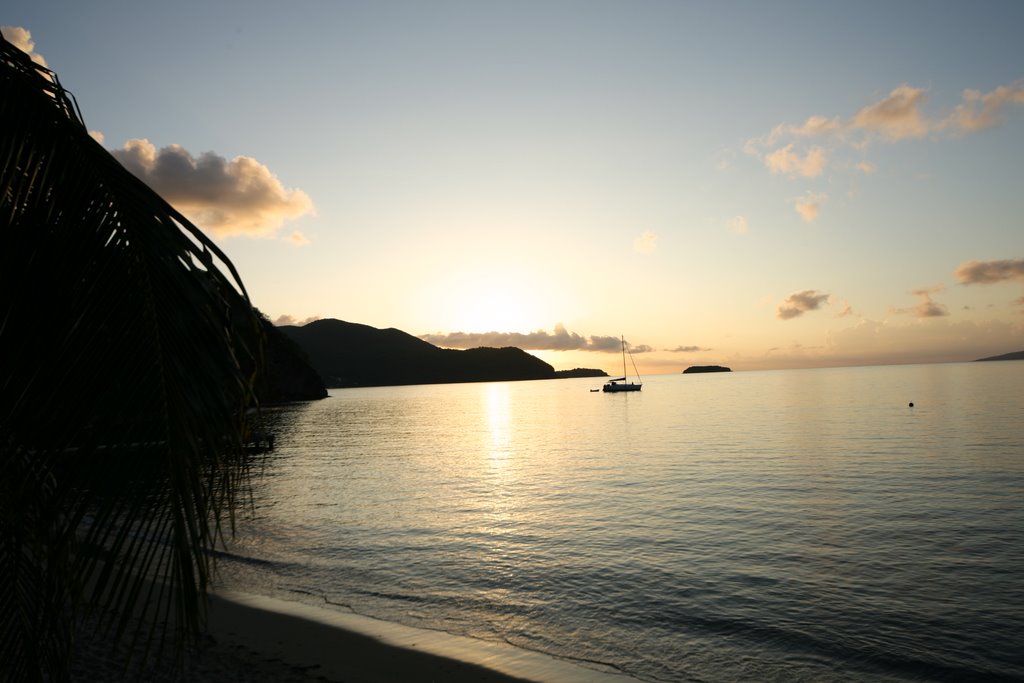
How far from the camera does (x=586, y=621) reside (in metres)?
18.0

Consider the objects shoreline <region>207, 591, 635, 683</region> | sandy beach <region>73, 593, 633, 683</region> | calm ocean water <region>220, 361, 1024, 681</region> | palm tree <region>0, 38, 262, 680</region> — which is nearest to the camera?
palm tree <region>0, 38, 262, 680</region>

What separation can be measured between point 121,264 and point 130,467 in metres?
0.86

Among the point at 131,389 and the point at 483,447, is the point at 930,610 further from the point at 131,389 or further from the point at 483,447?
the point at 483,447

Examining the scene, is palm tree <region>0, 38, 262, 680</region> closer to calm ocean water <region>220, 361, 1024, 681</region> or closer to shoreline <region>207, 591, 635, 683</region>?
shoreline <region>207, 591, 635, 683</region>

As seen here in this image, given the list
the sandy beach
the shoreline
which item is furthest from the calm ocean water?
the sandy beach

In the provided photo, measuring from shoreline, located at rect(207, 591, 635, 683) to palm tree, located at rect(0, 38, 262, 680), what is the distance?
12.7 metres

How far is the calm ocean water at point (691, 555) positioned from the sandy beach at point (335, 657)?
1.08m

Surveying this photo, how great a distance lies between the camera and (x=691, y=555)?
24719 millimetres

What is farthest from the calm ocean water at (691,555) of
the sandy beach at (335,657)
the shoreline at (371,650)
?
the sandy beach at (335,657)

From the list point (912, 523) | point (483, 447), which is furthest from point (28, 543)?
point (483, 447)

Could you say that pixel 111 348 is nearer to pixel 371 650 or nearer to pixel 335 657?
pixel 335 657

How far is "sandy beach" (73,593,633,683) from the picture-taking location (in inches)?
531

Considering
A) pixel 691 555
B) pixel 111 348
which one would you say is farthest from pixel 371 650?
pixel 111 348

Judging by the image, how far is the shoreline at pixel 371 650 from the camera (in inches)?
552
